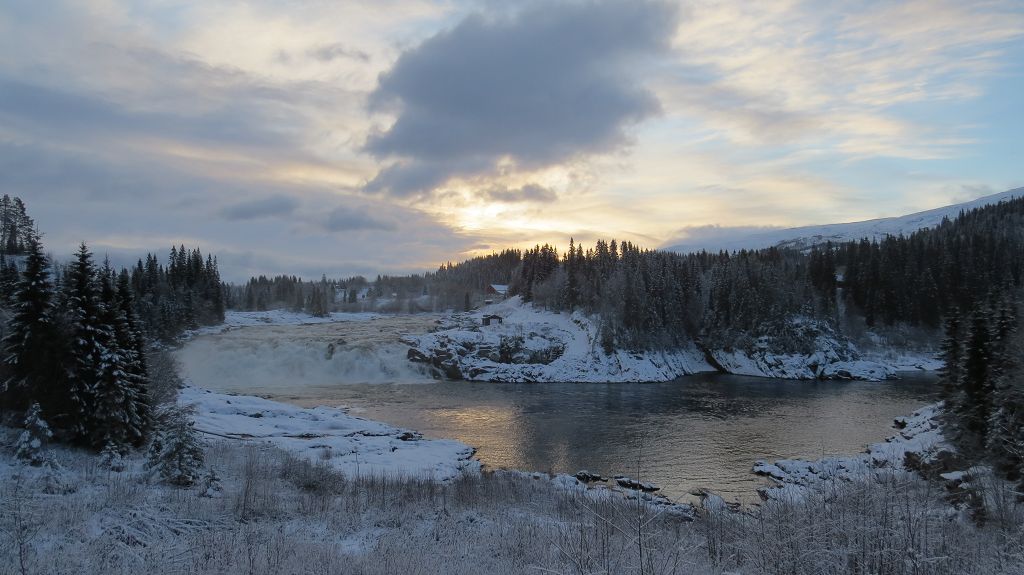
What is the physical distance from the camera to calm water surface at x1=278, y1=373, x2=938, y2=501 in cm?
3291

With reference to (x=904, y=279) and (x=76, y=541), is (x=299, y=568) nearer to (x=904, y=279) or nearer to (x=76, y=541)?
(x=76, y=541)

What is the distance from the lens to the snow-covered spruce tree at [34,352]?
17.7 meters

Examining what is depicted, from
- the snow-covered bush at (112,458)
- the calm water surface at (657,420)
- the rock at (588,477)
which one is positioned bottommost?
the calm water surface at (657,420)

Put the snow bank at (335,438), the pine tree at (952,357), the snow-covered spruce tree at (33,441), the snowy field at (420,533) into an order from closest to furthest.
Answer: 1. the snowy field at (420,533)
2. the snow-covered spruce tree at (33,441)
3. the snow bank at (335,438)
4. the pine tree at (952,357)

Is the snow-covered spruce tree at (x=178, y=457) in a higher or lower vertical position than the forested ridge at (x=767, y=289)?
lower

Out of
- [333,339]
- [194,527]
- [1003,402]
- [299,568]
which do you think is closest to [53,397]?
[194,527]

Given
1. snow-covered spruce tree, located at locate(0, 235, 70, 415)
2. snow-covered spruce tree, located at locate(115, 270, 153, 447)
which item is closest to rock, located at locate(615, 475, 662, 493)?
snow-covered spruce tree, located at locate(115, 270, 153, 447)

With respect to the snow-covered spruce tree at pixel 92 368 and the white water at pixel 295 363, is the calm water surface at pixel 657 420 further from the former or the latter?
the snow-covered spruce tree at pixel 92 368

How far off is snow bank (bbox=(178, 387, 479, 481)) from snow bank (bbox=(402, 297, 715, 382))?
107 ft

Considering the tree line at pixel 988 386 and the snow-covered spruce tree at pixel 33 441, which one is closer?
the snow-covered spruce tree at pixel 33 441

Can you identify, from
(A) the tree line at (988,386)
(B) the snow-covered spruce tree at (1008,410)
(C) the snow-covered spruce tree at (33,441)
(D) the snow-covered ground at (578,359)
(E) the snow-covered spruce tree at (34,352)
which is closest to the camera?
(C) the snow-covered spruce tree at (33,441)

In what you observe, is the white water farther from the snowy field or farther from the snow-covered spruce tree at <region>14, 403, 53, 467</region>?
the snowy field

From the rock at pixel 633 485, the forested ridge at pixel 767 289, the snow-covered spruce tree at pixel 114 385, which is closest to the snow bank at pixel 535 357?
the forested ridge at pixel 767 289

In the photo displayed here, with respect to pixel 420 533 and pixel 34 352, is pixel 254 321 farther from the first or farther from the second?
pixel 420 533
